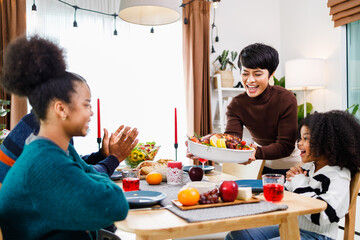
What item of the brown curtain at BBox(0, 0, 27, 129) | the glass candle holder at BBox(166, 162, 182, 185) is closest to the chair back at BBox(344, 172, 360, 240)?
the glass candle holder at BBox(166, 162, 182, 185)

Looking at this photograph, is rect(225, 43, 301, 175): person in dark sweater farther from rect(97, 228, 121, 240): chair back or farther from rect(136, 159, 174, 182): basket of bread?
rect(97, 228, 121, 240): chair back

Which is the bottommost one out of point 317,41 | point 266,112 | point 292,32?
point 266,112

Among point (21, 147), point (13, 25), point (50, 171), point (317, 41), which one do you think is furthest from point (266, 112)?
point (13, 25)

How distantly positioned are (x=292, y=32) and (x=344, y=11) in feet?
2.96

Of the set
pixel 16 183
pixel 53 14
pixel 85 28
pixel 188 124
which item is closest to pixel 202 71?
pixel 188 124

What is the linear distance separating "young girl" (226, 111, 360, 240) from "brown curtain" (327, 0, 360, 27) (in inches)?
88.4

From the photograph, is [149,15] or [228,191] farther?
[149,15]

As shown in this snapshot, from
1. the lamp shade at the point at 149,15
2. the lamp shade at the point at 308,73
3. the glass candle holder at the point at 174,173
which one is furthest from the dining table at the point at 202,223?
the lamp shade at the point at 308,73

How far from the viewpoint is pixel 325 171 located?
54.8 inches

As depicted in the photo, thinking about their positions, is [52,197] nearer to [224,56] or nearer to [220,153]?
[220,153]

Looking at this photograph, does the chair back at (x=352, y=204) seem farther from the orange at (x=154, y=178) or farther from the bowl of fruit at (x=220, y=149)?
the orange at (x=154, y=178)

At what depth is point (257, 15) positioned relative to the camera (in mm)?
4332

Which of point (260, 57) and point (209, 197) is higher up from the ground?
point (260, 57)

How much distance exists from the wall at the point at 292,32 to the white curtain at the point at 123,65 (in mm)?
693
